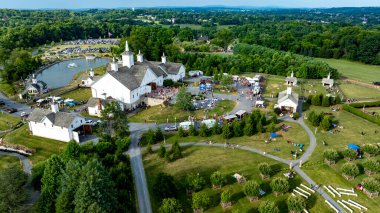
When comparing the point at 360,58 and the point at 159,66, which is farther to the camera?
the point at 360,58

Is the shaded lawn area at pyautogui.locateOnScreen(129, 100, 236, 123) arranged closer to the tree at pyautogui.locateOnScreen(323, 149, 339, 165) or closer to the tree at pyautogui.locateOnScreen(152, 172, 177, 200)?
the tree at pyautogui.locateOnScreen(323, 149, 339, 165)

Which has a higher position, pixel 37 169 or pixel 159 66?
pixel 159 66

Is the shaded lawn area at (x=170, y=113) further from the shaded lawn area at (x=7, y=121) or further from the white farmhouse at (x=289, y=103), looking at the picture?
the shaded lawn area at (x=7, y=121)

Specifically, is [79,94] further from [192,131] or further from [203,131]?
[203,131]

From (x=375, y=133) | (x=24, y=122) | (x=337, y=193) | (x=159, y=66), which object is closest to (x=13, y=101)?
(x=24, y=122)

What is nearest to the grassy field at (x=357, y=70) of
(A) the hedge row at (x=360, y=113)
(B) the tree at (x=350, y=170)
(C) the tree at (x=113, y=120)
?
(A) the hedge row at (x=360, y=113)

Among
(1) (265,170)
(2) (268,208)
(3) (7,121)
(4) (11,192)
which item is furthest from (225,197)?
(3) (7,121)

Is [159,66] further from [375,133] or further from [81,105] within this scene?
[375,133]
